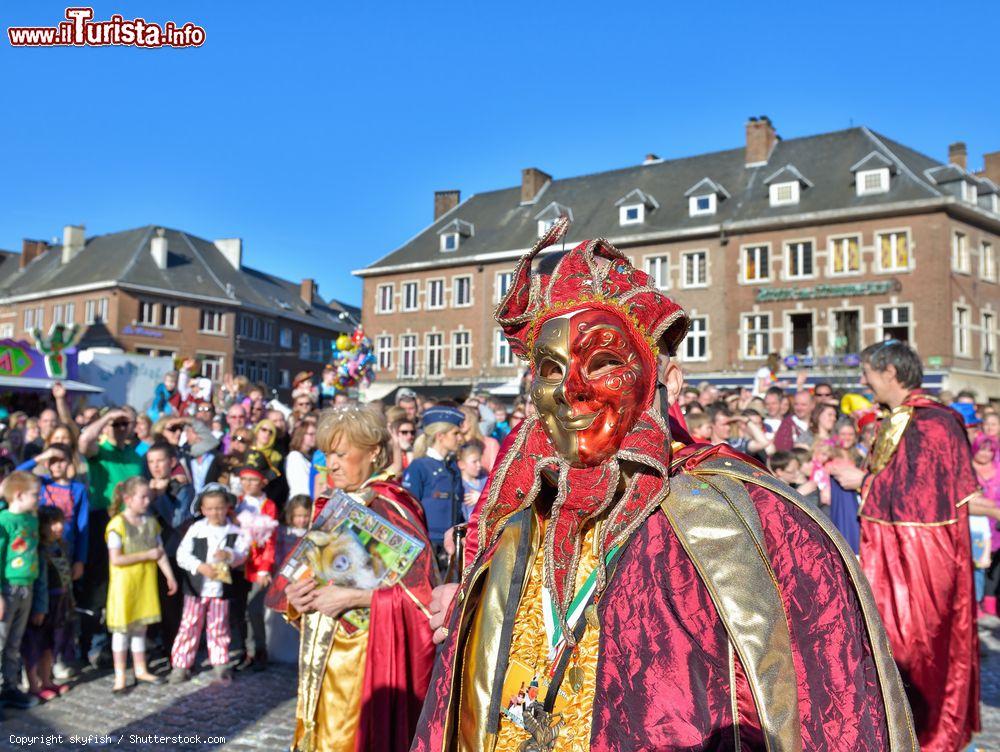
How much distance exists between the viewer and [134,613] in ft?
21.1

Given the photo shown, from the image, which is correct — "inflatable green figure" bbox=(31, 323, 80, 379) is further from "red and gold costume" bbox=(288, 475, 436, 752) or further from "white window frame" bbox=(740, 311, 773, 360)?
"white window frame" bbox=(740, 311, 773, 360)

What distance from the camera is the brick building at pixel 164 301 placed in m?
44.2

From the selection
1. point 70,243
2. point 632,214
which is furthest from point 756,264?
point 70,243

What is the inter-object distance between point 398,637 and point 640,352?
250 cm

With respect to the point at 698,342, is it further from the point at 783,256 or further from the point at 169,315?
the point at 169,315

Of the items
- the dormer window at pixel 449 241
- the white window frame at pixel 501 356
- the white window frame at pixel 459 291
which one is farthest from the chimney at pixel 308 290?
the white window frame at pixel 501 356

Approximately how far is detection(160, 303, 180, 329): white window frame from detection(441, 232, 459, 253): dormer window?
16485mm

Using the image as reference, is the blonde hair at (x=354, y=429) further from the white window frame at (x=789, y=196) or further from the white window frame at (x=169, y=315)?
the white window frame at (x=169, y=315)

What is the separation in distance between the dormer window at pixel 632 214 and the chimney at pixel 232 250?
26920mm

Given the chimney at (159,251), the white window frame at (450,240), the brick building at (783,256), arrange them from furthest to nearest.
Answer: the chimney at (159,251) < the white window frame at (450,240) < the brick building at (783,256)

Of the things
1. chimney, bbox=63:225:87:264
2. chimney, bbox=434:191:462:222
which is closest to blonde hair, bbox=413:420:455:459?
chimney, bbox=434:191:462:222

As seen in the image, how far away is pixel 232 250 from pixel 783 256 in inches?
1369

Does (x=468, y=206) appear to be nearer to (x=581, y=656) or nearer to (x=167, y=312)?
(x=167, y=312)

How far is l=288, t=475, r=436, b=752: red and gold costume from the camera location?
12.6 feet
